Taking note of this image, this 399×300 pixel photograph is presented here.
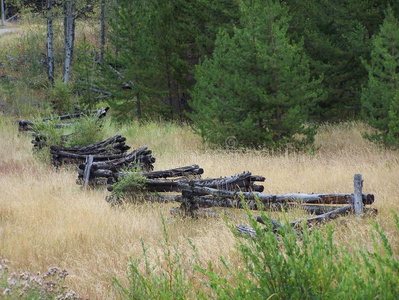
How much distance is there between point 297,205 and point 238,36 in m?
7.77

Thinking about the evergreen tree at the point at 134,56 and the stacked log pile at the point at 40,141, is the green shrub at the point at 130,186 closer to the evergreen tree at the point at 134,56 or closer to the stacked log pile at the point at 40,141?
the stacked log pile at the point at 40,141

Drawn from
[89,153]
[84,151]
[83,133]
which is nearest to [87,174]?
[89,153]

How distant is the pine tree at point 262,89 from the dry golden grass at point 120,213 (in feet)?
2.45

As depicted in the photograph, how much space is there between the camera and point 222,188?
25.9ft

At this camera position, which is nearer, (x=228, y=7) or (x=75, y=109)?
(x=228, y=7)

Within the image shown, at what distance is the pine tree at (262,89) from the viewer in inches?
510

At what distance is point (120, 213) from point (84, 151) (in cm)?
526

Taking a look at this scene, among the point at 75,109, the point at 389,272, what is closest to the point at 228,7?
the point at 75,109

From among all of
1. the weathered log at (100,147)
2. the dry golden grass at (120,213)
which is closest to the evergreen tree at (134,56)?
the dry golden grass at (120,213)

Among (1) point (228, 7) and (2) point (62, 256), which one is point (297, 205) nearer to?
(2) point (62, 256)

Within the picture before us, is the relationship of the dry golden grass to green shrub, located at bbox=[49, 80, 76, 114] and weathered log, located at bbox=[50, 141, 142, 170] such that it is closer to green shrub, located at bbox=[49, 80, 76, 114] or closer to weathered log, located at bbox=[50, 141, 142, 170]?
weathered log, located at bbox=[50, 141, 142, 170]

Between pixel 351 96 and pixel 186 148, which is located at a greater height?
pixel 351 96

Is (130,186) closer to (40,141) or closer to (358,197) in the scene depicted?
(358,197)

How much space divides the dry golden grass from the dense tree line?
117cm
